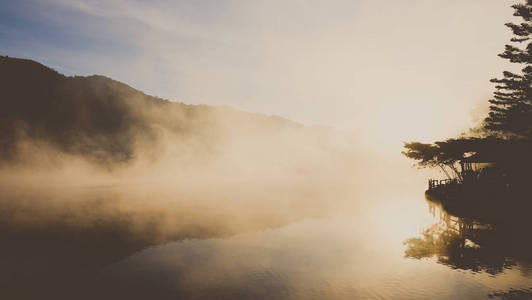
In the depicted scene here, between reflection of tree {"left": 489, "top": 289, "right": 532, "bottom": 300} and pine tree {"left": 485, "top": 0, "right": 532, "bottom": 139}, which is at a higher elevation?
pine tree {"left": 485, "top": 0, "right": 532, "bottom": 139}

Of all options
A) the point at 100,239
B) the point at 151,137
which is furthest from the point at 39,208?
the point at 151,137

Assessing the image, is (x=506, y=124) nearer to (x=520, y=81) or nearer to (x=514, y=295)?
(x=520, y=81)

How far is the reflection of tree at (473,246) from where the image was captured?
1545 cm

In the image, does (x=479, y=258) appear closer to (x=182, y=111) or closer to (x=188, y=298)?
(x=188, y=298)

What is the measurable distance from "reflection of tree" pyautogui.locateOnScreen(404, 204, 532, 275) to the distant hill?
371 feet

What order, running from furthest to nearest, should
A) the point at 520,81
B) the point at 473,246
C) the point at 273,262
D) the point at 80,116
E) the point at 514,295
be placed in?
the point at 80,116 < the point at 520,81 < the point at 473,246 < the point at 273,262 < the point at 514,295

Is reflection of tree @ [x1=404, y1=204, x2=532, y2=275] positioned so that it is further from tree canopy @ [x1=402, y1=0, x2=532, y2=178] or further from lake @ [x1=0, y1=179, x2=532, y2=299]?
tree canopy @ [x1=402, y1=0, x2=532, y2=178]

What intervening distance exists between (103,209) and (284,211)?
25.0m

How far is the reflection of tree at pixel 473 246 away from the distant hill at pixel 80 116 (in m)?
113

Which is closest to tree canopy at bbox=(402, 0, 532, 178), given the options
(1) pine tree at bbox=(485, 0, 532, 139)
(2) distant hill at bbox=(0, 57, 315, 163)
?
(1) pine tree at bbox=(485, 0, 532, 139)

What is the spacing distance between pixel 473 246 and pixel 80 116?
143760 millimetres

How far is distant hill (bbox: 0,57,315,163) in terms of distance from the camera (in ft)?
356

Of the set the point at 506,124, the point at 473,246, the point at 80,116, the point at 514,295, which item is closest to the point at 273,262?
the point at 514,295

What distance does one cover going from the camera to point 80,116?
124000 mm
